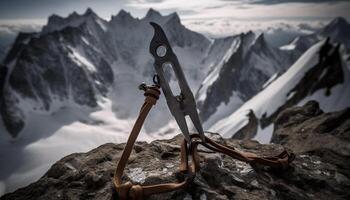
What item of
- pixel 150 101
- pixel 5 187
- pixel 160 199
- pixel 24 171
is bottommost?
pixel 160 199

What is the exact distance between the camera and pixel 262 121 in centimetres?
10012

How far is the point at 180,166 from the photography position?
5.20 m

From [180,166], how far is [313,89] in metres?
91.1

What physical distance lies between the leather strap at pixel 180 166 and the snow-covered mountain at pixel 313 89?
7598 cm

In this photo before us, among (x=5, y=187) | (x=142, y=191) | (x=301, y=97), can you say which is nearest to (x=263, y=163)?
(x=142, y=191)

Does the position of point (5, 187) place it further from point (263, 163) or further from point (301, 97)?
point (263, 163)

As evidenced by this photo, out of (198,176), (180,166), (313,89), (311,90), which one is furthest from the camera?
(311,90)

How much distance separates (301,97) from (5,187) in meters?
179

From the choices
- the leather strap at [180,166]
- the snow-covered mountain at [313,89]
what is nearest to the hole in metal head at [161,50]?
the leather strap at [180,166]

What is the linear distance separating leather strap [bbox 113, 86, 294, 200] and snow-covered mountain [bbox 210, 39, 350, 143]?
76.0m

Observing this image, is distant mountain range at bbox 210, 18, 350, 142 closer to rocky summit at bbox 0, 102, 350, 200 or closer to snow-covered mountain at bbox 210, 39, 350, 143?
snow-covered mountain at bbox 210, 39, 350, 143

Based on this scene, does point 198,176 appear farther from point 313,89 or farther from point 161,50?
point 313,89

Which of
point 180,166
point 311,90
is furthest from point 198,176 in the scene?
point 311,90

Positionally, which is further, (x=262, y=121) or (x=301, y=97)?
(x=262, y=121)
